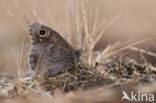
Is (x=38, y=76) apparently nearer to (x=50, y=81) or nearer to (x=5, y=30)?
(x=50, y=81)

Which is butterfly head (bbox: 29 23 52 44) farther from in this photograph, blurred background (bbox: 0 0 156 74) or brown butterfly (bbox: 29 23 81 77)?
blurred background (bbox: 0 0 156 74)

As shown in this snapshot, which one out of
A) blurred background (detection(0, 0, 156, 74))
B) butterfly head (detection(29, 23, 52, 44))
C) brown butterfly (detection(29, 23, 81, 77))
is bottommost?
brown butterfly (detection(29, 23, 81, 77))

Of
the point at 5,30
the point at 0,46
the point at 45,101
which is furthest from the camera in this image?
the point at 5,30

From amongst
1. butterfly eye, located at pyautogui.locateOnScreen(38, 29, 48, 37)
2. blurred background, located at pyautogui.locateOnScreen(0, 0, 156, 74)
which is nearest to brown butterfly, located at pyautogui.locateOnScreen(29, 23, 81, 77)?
butterfly eye, located at pyautogui.locateOnScreen(38, 29, 48, 37)

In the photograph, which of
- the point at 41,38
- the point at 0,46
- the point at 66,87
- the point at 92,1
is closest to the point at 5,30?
the point at 0,46

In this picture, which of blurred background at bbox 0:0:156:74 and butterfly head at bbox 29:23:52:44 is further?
blurred background at bbox 0:0:156:74

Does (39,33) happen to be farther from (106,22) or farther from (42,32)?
(106,22)

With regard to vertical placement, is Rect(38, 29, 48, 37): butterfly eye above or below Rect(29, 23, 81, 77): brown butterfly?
above

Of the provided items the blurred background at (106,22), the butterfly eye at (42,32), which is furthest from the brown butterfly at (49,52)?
the blurred background at (106,22)

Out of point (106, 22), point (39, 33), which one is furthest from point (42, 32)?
point (106, 22)
